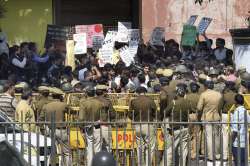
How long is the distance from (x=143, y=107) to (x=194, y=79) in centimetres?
350

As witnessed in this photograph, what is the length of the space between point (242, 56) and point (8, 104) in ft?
22.5

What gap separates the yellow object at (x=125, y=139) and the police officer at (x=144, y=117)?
11cm

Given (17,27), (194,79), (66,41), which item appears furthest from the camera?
(17,27)

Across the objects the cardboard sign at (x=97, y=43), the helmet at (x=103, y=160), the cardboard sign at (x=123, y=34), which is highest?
the cardboard sign at (x=123, y=34)

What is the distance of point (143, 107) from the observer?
60.6 feet

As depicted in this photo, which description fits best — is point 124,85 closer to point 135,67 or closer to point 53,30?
point 135,67

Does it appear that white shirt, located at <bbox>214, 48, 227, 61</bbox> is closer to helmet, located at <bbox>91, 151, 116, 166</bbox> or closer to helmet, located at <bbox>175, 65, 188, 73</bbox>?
helmet, located at <bbox>175, 65, 188, 73</bbox>

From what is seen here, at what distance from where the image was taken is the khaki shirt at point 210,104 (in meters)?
18.9

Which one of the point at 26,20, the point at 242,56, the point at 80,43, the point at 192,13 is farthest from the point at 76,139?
the point at 192,13

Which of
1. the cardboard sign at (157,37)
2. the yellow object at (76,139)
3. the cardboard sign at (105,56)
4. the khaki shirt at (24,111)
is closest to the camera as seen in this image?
the yellow object at (76,139)

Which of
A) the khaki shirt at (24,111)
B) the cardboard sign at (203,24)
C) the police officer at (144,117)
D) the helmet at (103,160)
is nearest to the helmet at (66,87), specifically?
the police officer at (144,117)

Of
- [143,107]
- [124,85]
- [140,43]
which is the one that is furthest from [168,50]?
[143,107]

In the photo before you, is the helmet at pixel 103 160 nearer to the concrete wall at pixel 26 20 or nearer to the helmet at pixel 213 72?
the helmet at pixel 213 72

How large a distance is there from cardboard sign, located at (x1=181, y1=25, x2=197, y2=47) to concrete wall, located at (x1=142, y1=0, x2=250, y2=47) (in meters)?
3.88
